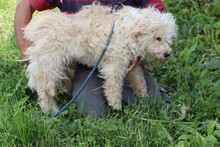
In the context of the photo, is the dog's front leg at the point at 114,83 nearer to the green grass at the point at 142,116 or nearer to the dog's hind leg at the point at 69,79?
the green grass at the point at 142,116

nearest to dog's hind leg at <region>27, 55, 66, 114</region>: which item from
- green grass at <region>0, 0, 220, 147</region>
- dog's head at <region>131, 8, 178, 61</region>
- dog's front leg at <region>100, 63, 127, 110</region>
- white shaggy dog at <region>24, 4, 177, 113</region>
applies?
white shaggy dog at <region>24, 4, 177, 113</region>

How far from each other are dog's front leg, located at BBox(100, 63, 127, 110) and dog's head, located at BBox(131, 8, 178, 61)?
29 cm

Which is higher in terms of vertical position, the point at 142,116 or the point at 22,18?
the point at 22,18

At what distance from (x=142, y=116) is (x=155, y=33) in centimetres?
72

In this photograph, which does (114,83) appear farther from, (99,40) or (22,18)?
(22,18)

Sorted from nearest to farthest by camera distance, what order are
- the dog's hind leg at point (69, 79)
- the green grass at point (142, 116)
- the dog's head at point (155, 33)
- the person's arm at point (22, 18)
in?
the green grass at point (142, 116) < the dog's head at point (155, 33) < the dog's hind leg at point (69, 79) < the person's arm at point (22, 18)

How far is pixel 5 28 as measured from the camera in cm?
636

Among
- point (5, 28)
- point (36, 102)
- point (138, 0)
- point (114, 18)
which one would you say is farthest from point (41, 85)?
point (5, 28)

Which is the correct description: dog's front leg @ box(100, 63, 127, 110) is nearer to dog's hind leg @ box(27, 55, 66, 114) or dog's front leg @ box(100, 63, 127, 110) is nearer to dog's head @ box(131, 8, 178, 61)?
dog's head @ box(131, 8, 178, 61)

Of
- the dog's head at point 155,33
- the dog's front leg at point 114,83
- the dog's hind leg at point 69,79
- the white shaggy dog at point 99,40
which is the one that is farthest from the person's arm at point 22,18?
the dog's head at point 155,33

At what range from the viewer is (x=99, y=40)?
422cm

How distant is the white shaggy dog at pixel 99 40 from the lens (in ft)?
13.7

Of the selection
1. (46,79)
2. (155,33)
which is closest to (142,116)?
(155,33)

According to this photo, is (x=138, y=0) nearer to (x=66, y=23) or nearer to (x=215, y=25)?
(x=66, y=23)
